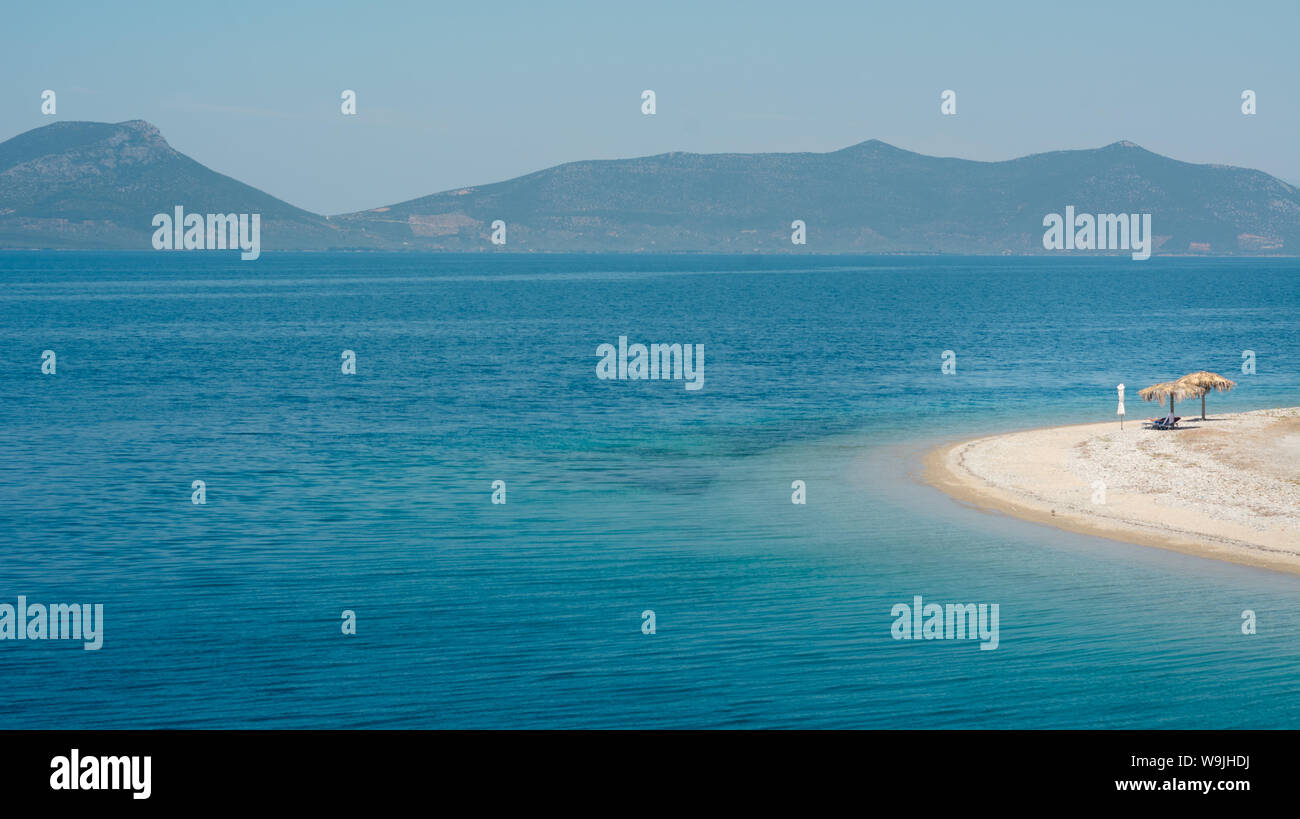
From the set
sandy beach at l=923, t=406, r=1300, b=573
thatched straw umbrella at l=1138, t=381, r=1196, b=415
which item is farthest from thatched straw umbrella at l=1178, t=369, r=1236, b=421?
sandy beach at l=923, t=406, r=1300, b=573

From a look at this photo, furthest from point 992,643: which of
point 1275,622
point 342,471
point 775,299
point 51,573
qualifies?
point 775,299

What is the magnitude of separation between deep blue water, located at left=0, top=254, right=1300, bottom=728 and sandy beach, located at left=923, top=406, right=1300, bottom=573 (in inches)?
61.8

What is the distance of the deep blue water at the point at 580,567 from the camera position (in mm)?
20656

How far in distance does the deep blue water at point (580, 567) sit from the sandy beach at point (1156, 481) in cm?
157

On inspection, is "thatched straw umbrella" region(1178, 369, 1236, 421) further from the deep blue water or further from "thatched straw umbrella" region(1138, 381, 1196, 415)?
the deep blue water

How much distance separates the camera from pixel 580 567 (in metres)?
29.0

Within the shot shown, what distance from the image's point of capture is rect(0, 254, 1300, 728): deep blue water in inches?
813

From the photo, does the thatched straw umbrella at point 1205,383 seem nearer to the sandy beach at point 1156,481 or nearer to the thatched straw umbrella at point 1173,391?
the thatched straw umbrella at point 1173,391

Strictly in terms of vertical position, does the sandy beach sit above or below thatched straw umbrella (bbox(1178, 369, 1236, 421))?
below

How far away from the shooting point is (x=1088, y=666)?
2202cm

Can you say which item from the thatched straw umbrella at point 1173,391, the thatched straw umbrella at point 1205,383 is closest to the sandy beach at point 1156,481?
the thatched straw umbrella at point 1173,391

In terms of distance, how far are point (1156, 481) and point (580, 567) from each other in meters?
17.9

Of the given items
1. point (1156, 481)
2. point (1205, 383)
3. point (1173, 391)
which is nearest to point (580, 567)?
point (1156, 481)
